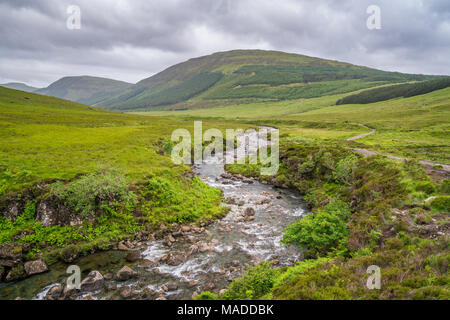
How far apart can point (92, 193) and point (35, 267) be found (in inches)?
319

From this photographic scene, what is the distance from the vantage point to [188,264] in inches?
755

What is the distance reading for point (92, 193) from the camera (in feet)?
78.8

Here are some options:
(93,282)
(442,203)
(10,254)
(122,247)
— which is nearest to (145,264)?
(122,247)

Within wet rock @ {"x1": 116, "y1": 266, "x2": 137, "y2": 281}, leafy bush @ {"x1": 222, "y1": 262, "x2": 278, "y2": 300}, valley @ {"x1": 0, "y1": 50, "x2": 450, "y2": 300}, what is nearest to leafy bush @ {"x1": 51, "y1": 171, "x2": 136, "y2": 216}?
valley @ {"x1": 0, "y1": 50, "x2": 450, "y2": 300}

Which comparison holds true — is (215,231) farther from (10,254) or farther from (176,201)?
(10,254)

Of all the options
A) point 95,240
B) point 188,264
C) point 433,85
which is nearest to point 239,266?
point 188,264

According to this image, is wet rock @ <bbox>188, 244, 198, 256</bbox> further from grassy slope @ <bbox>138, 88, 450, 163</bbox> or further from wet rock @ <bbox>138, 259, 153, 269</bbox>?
grassy slope @ <bbox>138, 88, 450, 163</bbox>

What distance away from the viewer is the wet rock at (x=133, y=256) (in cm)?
1968

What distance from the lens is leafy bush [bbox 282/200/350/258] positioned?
1939cm

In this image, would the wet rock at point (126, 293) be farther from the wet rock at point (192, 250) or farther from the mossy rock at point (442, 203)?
the mossy rock at point (442, 203)

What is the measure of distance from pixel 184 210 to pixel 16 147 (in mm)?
34326

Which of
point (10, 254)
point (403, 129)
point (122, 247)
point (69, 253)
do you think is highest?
point (403, 129)

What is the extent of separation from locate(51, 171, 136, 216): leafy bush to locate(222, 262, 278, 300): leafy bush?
15915 millimetres

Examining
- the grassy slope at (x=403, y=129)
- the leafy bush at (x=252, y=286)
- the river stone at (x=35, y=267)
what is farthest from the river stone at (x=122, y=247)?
the grassy slope at (x=403, y=129)
